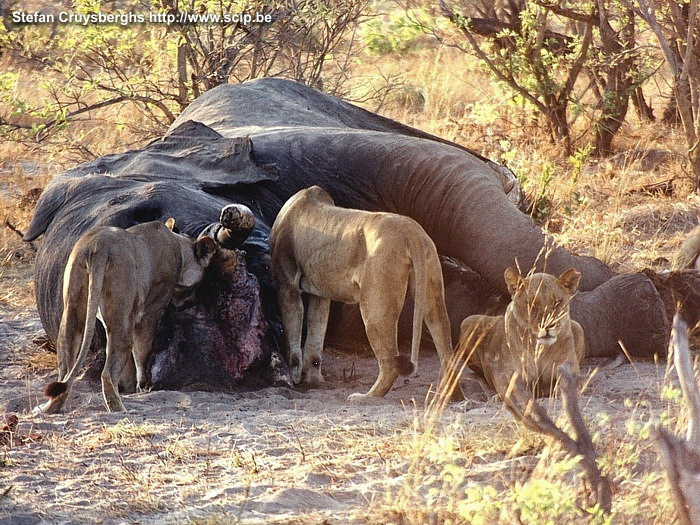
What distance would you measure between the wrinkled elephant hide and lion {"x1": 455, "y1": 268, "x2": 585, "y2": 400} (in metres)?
0.92

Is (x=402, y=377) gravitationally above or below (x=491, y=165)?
→ below

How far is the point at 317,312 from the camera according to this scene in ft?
18.2

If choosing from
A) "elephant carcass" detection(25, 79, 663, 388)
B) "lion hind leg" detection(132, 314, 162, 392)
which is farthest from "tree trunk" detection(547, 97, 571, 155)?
"lion hind leg" detection(132, 314, 162, 392)

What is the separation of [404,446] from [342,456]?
21cm

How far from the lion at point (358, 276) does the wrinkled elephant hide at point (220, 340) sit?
155mm

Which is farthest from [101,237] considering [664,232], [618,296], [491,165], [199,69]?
[199,69]

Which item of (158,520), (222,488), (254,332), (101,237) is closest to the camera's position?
(158,520)

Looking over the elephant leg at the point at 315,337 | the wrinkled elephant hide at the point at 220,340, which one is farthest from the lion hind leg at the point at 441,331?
the wrinkled elephant hide at the point at 220,340

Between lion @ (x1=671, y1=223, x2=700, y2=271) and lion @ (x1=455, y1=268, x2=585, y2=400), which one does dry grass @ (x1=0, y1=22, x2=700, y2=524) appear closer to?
lion @ (x1=455, y1=268, x2=585, y2=400)

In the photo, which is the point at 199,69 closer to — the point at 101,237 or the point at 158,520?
the point at 101,237

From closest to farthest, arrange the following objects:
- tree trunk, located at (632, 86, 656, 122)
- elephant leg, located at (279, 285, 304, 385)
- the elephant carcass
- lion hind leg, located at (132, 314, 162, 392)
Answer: lion hind leg, located at (132, 314, 162, 392) < elephant leg, located at (279, 285, 304, 385) < the elephant carcass < tree trunk, located at (632, 86, 656, 122)

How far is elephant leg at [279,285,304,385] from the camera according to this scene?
5.45m

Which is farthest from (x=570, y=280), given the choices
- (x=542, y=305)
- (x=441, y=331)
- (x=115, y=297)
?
(x=115, y=297)

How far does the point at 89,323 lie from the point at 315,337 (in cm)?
121
